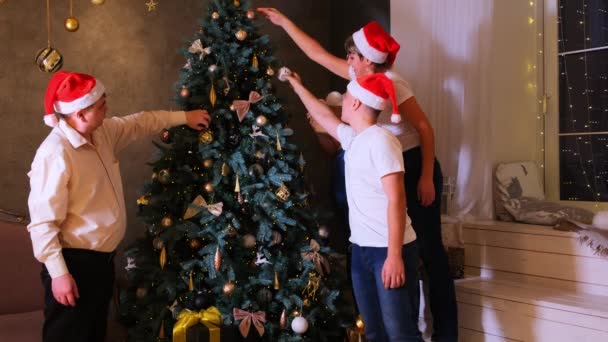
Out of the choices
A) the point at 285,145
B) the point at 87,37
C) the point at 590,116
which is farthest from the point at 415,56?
the point at 87,37

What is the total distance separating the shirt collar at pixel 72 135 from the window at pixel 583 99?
3323 millimetres

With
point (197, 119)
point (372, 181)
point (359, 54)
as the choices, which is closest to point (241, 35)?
point (197, 119)

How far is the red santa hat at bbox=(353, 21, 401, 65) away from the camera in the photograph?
260 centimetres

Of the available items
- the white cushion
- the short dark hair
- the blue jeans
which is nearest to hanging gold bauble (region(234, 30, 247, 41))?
the short dark hair

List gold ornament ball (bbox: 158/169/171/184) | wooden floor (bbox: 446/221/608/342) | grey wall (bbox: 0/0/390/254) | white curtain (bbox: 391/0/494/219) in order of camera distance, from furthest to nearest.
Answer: white curtain (bbox: 391/0/494/219)
grey wall (bbox: 0/0/390/254)
wooden floor (bbox: 446/221/608/342)
gold ornament ball (bbox: 158/169/171/184)

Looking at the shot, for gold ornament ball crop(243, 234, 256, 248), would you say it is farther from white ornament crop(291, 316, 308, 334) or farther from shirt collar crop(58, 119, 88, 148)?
shirt collar crop(58, 119, 88, 148)

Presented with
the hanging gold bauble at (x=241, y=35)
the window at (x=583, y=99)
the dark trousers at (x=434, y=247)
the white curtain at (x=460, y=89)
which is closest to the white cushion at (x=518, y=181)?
the white curtain at (x=460, y=89)

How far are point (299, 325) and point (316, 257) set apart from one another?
1.16 ft

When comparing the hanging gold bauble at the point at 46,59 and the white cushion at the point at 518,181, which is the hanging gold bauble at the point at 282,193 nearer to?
the hanging gold bauble at the point at 46,59

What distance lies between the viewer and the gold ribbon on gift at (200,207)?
273 cm

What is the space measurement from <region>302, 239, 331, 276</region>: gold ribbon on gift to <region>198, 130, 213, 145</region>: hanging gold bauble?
0.73 m

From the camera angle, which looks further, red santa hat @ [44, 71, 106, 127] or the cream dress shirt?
red santa hat @ [44, 71, 106, 127]

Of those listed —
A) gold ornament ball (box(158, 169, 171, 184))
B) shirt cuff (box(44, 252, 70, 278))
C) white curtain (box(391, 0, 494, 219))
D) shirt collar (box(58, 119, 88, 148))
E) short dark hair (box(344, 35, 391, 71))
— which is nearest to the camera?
shirt cuff (box(44, 252, 70, 278))

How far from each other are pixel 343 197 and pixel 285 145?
1.58 feet
